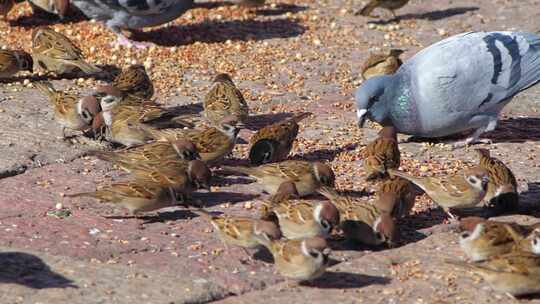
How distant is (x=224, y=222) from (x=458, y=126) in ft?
9.04

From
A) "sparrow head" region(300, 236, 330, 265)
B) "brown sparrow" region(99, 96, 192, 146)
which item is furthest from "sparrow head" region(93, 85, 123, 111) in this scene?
"sparrow head" region(300, 236, 330, 265)

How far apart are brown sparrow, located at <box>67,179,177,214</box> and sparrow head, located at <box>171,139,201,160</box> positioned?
71 cm

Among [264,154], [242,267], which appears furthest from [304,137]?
[242,267]

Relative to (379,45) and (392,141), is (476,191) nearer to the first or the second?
(392,141)

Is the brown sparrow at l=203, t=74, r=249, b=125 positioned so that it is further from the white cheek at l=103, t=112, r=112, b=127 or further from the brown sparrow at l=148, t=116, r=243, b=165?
the white cheek at l=103, t=112, r=112, b=127

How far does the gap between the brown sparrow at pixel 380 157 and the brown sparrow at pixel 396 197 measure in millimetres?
444

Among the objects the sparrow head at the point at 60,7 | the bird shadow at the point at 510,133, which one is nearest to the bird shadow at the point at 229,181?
the bird shadow at the point at 510,133

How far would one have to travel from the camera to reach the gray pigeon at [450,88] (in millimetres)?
8641

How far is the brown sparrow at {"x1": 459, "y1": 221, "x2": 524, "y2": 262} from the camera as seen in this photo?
6492mm

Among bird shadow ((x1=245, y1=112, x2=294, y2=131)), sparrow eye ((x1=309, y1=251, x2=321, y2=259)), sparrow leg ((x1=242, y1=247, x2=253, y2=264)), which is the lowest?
bird shadow ((x1=245, y1=112, x2=294, y2=131))

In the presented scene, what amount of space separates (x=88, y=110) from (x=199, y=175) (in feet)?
5.02

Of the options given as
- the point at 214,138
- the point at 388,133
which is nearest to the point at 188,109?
the point at 214,138

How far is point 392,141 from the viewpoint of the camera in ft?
26.6

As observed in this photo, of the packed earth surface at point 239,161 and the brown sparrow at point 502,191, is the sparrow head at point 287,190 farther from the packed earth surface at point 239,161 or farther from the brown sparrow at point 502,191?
the brown sparrow at point 502,191
